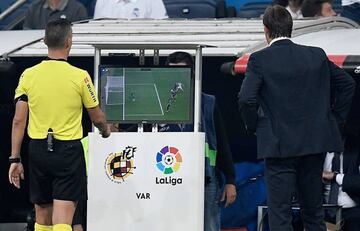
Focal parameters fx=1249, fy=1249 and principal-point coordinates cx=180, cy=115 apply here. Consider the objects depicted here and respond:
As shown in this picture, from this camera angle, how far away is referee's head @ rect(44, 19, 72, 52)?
9.03 m

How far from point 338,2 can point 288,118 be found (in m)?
5.84

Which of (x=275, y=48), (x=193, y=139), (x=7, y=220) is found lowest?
(x=7, y=220)

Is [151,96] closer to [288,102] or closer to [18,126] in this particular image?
[18,126]

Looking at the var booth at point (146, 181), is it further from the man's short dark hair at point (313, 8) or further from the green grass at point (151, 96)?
the man's short dark hair at point (313, 8)

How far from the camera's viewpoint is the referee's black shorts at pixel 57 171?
29.6ft

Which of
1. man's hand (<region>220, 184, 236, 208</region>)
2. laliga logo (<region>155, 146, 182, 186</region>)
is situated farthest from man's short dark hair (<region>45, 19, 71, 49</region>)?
man's hand (<region>220, 184, 236, 208</region>)

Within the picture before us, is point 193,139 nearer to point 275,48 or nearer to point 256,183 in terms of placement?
point 275,48

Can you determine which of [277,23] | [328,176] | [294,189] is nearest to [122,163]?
[294,189]

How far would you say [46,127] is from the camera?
9.04 meters

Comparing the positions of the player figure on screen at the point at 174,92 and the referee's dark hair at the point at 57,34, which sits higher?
the referee's dark hair at the point at 57,34

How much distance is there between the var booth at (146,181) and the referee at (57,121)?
0.20 metres

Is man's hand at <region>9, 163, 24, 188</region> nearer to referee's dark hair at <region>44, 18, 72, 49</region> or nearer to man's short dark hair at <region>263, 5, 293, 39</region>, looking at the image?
referee's dark hair at <region>44, 18, 72, 49</region>

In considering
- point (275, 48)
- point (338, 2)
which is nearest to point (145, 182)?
point (275, 48)

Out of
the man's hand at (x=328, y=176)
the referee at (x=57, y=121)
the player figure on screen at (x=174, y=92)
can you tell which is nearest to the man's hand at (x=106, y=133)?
the referee at (x=57, y=121)
